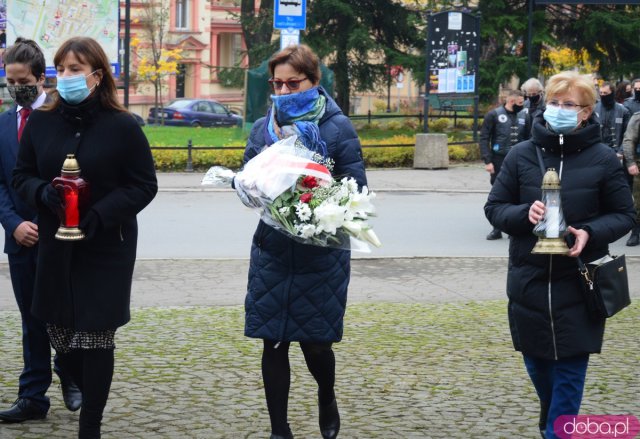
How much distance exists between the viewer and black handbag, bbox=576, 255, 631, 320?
5.18 meters

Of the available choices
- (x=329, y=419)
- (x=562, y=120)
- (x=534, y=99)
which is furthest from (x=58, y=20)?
(x=562, y=120)

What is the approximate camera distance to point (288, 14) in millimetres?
17047

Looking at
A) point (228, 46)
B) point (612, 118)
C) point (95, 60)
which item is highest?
point (228, 46)

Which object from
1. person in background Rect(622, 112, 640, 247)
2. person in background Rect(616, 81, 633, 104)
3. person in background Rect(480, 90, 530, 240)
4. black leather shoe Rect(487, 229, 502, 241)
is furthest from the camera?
person in background Rect(616, 81, 633, 104)

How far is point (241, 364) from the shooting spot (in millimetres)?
7449

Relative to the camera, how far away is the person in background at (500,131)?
48.2ft

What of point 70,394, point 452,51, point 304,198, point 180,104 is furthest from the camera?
point 180,104

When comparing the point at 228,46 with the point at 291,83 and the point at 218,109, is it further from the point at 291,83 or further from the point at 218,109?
the point at 291,83

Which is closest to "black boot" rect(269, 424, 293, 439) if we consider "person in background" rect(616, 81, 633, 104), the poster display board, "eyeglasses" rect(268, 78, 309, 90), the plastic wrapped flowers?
the plastic wrapped flowers

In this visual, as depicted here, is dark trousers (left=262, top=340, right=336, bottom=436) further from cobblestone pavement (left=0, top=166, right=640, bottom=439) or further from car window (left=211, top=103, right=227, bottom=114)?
car window (left=211, top=103, right=227, bottom=114)

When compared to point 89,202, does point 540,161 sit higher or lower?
higher

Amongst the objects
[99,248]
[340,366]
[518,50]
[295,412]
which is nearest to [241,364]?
[340,366]

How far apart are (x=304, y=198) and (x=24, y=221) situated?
5.02ft

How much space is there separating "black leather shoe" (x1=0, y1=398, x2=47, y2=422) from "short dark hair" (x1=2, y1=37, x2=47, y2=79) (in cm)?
163
